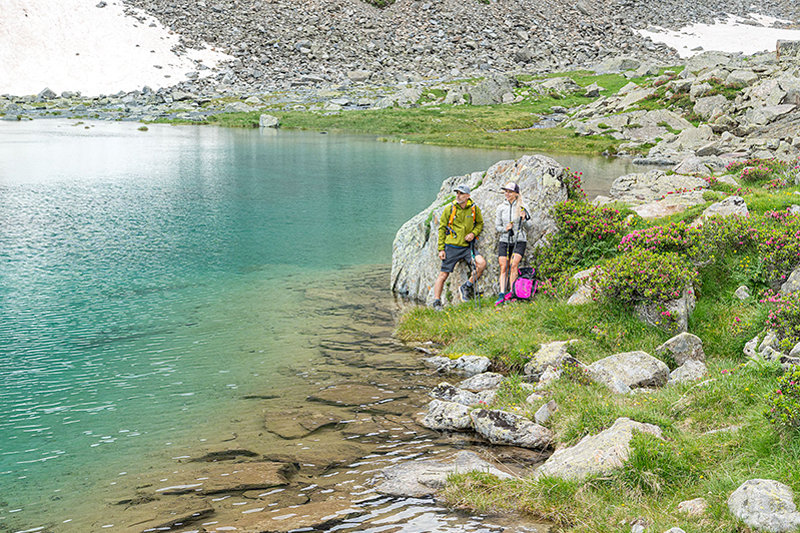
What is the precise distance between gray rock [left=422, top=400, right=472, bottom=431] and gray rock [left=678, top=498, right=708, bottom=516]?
15.5 ft

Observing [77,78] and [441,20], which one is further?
[441,20]

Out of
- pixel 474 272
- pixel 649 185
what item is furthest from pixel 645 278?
pixel 649 185

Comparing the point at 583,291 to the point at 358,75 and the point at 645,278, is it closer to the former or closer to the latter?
the point at 645,278

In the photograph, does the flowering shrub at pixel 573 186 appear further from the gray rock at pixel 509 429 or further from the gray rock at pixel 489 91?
the gray rock at pixel 489 91

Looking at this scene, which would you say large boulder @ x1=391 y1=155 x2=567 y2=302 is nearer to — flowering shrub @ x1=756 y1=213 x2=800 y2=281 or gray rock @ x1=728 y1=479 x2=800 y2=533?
flowering shrub @ x1=756 y1=213 x2=800 y2=281

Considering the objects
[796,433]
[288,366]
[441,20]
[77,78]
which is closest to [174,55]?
[77,78]

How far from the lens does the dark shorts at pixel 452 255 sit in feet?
68.3

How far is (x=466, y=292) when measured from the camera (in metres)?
21.2

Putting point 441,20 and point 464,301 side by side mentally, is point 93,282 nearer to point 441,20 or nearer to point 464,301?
point 464,301

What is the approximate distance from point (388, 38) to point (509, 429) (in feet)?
497

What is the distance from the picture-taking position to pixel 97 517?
32.3ft

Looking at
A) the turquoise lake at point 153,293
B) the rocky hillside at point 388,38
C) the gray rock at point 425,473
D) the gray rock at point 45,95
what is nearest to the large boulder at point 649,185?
the turquoise lake at point 153,293

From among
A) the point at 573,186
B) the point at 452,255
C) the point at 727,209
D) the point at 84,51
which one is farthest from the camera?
the point at 84,51

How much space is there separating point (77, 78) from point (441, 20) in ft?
279
